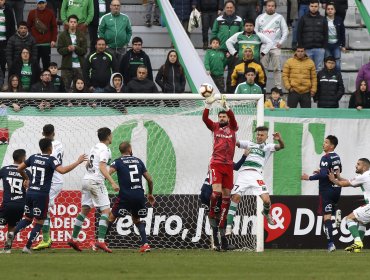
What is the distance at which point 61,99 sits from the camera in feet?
72.9

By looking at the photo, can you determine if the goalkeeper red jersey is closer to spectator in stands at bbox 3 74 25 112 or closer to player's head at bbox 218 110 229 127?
player's head at bbox 218 110 229 127

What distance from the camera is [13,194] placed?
20.4 metres

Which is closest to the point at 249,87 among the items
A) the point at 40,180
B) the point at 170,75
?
the point at 170,75

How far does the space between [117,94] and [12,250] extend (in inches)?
128

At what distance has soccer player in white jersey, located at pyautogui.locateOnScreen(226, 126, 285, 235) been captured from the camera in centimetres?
2148

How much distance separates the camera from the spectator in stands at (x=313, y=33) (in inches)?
1012

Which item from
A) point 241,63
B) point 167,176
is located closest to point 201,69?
point 241,63

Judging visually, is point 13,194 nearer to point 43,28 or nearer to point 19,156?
point 19,156

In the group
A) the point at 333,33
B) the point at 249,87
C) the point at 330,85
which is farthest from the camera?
the point at 333,33

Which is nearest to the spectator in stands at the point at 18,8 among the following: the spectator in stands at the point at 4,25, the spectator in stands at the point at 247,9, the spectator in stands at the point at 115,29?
the spectator in stands at the point at 4,25

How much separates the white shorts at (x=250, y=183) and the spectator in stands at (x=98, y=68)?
158 inches

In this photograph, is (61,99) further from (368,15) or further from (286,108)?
(368,15)

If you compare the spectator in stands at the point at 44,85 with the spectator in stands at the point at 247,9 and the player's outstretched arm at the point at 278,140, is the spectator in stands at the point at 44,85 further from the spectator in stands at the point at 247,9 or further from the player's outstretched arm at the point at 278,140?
the spectator in stands at the point at 247,9

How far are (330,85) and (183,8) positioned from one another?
407cm
